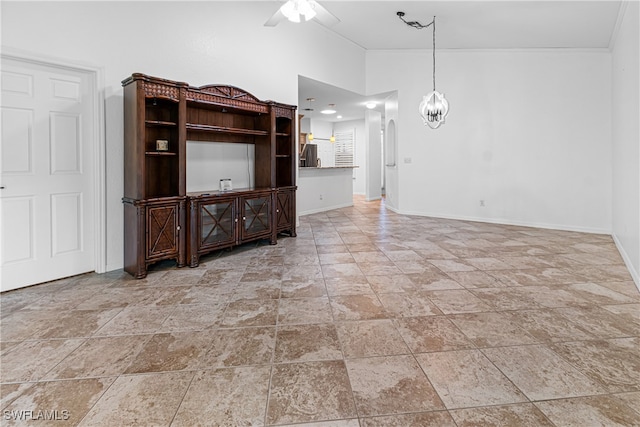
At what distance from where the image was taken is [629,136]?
3.90 metres

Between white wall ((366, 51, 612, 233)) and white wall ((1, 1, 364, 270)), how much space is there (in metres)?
2.86

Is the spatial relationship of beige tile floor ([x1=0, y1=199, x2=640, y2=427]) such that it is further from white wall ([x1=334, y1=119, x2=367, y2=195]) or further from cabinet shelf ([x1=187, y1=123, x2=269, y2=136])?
white wall ([x1=334, y1=119, x2=367, y2=195])

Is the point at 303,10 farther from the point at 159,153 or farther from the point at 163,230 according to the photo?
the point at 163,230

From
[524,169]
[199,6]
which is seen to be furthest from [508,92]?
[199,6]

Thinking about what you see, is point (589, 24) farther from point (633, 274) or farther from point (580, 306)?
point (580, 306)

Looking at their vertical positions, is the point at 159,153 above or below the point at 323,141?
below

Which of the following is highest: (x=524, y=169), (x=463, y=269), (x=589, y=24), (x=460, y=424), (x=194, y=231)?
(x=589, y=24)

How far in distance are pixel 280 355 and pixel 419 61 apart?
6.96m

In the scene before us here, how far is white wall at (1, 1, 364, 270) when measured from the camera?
3.12m

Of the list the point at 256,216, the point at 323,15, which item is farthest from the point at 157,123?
the point at 323,15

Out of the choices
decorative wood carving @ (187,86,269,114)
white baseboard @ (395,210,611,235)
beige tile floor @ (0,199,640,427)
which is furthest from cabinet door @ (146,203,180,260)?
white baseboard @ (395,210,611,235)

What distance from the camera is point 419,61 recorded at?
A: 7.25 metres

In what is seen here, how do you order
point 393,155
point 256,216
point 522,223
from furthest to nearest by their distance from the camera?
point 393,155, point 522,223, point 256,216

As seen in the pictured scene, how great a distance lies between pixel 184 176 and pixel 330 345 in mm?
2523
